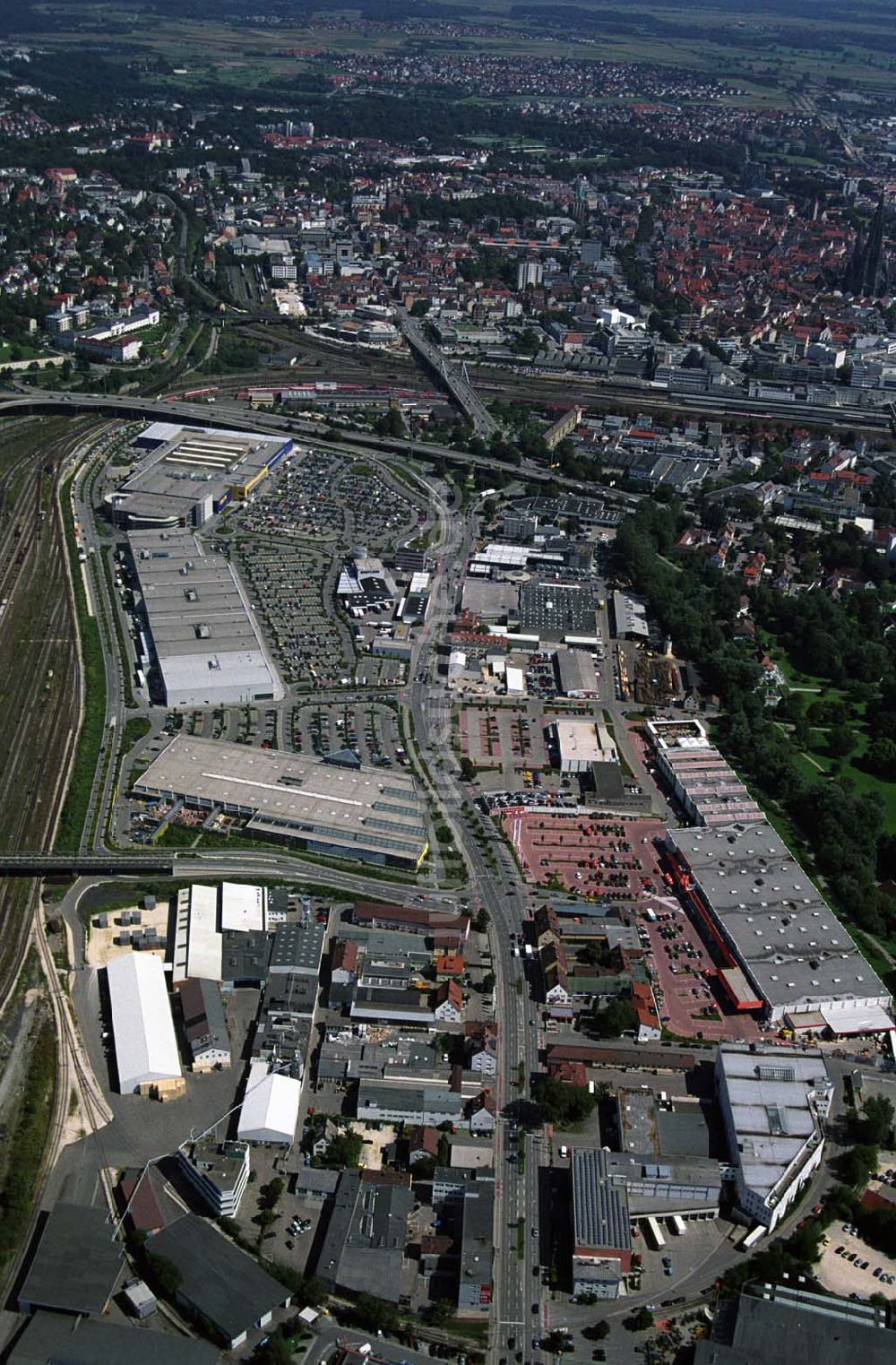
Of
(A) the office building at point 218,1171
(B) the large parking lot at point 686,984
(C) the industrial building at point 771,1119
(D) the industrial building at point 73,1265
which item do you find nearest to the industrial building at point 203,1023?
(A) the office building at point 218,1171

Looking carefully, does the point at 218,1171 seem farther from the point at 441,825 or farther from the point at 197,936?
the point at 441,825

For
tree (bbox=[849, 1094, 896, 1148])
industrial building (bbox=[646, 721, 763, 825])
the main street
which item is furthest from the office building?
industrial building (bbox=[646, 721, 763, 825])

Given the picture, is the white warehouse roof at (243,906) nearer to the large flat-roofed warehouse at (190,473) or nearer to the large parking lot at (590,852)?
the large parking lot at (590,852)

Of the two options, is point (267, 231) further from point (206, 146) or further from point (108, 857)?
point (108, 857)

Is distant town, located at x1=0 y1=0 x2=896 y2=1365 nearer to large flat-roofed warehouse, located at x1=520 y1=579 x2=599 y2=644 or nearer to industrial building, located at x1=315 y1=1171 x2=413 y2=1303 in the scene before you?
industrial building, located at x1=315 y1=1171 x2=413 y2=1303

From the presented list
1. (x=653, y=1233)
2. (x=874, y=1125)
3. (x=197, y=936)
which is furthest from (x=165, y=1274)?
(x=874, y=1125)
